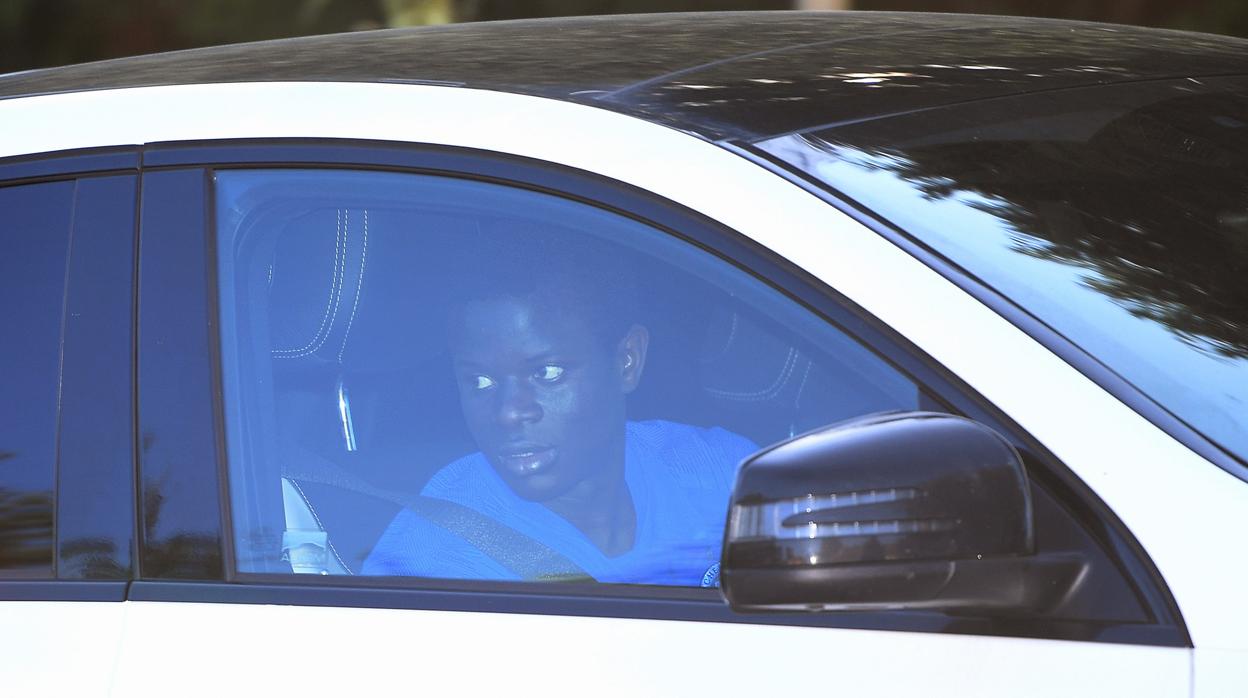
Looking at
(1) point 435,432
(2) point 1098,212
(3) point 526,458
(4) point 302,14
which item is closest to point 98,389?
(1) point 435,432

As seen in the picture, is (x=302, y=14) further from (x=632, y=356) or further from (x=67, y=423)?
(x=632, y=356)

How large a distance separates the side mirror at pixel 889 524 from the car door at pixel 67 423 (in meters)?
0.77

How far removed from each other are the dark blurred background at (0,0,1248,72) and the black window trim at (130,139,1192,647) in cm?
457

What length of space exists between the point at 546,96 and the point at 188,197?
0.44 metres

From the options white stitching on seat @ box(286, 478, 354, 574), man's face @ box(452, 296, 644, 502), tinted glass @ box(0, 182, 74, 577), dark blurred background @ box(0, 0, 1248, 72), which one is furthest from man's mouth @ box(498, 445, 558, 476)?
dark blurred background @ box(0, 0, 1248, 72)

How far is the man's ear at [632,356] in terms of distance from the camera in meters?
Answer: 1.60

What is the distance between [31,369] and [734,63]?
0.94 m

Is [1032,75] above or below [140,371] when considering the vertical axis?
above

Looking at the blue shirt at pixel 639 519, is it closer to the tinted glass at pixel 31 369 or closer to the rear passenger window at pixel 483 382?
the rear passenger window at pixel 483 382

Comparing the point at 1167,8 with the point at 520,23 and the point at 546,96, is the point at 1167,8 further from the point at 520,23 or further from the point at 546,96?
the point at 546,96

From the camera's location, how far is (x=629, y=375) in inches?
63.7

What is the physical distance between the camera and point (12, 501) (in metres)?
1.78

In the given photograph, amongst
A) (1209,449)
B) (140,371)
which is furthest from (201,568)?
(1209,449)

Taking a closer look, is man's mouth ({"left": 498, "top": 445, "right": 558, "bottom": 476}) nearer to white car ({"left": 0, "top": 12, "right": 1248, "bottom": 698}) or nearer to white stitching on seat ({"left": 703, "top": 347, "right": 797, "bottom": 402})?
white car ({"left": 0, "top": 12, "right": 1248, "bottom": 698})
